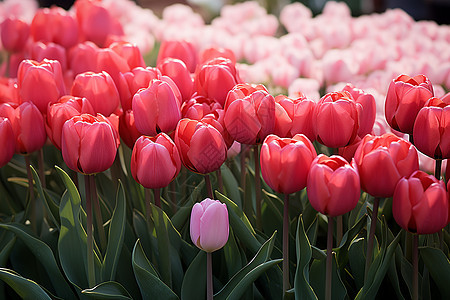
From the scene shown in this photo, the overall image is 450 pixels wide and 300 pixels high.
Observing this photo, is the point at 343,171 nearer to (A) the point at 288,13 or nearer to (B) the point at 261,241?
(B) the point at 261,241

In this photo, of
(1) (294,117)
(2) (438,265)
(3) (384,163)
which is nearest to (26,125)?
(1) (294,117)

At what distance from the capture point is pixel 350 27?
236 cm

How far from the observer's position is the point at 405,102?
3.01 feet

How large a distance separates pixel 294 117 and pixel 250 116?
8 centimetres

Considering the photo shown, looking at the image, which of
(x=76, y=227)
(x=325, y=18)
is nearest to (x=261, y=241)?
(x=76, y=227)

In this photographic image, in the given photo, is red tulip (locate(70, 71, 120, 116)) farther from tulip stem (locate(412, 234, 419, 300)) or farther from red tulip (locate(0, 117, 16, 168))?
tulip stem (locate(412, 234, 419, 300))

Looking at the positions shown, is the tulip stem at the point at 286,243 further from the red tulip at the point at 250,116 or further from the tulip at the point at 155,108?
the tulip at the point at 155,108

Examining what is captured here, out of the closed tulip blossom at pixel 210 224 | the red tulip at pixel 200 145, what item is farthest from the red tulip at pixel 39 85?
Answer: the closed tulip blossom at pixel 210 224

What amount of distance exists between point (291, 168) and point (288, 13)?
1974 mm

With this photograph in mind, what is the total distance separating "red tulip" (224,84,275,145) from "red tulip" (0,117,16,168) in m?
0.39

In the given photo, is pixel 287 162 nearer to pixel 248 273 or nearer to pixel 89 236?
pixel 248 273

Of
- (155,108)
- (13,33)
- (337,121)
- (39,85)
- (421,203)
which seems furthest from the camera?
Answer: (13,33)

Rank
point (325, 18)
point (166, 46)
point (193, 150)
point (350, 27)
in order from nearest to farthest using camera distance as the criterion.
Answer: point (193, 150)
point (166, 46)
point (350, 27)
point (325, 18)

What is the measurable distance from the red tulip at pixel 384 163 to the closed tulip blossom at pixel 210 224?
0.67 feet
